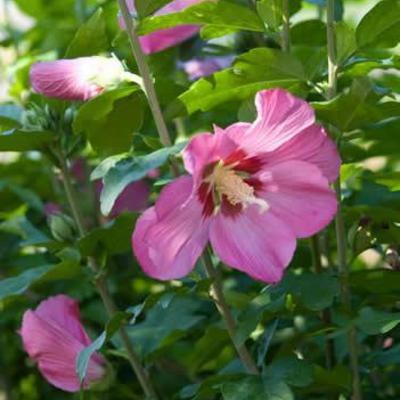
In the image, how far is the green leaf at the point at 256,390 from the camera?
3.68 ft

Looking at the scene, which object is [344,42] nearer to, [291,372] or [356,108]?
[356,108]

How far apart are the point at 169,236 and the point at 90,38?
337 mm

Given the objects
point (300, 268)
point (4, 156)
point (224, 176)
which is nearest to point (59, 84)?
point (224, 176)

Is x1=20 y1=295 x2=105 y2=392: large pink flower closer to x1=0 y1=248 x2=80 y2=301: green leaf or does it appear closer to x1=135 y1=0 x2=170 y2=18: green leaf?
x1=0 y1=248 x2=80 y2=301: green leaf

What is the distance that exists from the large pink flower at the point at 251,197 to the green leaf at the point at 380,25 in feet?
0.63

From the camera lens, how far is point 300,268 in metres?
1.60

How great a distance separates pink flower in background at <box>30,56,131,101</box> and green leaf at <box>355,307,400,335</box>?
1.32 ft

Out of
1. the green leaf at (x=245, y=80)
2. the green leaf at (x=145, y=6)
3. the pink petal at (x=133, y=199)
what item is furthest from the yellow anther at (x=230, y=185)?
the pink petal at (x=133, y=199)

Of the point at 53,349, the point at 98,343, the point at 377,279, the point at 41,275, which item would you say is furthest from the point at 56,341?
the point at 377,279

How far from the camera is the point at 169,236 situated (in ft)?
3.57

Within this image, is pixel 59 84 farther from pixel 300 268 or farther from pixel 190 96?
pixel 300 268

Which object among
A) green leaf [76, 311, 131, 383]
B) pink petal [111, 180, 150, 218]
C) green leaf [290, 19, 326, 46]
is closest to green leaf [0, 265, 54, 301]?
green leaf [76, 311, 131, 383]

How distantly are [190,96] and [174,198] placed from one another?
0.18 metres

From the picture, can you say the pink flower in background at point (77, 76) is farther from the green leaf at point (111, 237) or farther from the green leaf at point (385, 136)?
the green leaf at point (385, 136)
